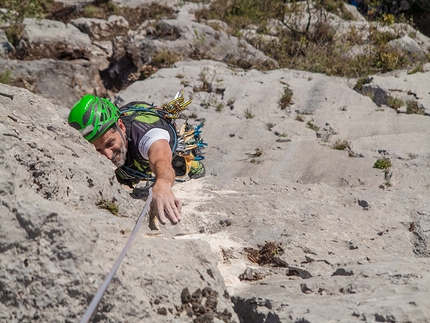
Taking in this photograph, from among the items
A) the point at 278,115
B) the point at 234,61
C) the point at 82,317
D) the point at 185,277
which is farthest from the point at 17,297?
the point at 234,61

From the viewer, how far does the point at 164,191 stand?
2963mm

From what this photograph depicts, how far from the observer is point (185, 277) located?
94.9 inches

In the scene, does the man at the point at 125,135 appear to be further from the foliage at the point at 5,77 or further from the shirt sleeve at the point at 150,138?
the foliage at the point at 5,77

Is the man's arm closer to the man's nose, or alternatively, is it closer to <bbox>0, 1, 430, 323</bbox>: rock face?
<bbox>0, 1, 430, 323</bbox>: rock face

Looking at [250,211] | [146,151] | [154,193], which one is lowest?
[250,211]

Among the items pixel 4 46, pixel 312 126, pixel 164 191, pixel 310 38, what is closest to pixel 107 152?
pixel 164 191

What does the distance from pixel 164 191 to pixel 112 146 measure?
1.56 metres

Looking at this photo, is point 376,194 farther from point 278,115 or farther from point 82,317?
point 278,115

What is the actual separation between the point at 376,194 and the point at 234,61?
6656mm

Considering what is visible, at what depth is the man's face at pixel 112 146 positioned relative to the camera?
14.1ft

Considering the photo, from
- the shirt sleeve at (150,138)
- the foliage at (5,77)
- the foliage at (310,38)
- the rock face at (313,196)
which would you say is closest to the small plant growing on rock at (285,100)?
the rock face at (313,196)

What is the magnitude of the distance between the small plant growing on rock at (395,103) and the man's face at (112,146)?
17.7ft

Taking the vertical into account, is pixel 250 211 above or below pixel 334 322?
below

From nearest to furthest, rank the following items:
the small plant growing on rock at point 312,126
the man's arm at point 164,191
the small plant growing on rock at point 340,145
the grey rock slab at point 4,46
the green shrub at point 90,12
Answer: the man's arm at point 164,191 < the small plant growing on rock at point 340,145 < the small plant growing on rock at point 312,126 < the grey rock slab at point 4,46 < the green shrub at point 90,12
